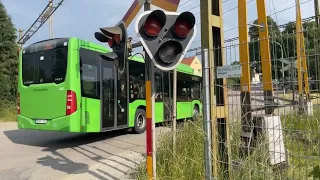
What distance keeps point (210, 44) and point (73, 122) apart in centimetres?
590

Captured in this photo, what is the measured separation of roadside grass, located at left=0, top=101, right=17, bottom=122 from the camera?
19.3 meters

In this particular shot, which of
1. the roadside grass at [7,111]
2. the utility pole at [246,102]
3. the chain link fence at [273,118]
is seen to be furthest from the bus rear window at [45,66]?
the roadside grass at [7,111]

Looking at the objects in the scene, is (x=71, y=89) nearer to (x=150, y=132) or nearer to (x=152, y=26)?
(x=150, y=132)

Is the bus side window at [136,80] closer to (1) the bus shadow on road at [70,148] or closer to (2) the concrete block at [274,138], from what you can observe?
(1) the bus shadow on road at [70,148]

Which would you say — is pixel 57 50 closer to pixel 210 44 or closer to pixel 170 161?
pixel 170 161

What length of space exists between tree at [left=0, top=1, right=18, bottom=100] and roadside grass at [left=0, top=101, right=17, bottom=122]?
0.38 meters

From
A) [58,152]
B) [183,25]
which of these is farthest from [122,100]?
[183,25]

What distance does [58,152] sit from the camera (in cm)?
878

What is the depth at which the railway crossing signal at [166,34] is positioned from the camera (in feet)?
13.4

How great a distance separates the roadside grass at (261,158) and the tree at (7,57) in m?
17.4

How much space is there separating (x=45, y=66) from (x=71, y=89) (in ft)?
4.60

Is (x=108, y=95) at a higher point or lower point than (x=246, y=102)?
higher

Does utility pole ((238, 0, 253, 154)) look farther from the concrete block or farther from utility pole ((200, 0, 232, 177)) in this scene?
utility pole ((200, 0, 232, 177))

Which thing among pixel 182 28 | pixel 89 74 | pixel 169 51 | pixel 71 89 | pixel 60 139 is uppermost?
pixel 182 28
